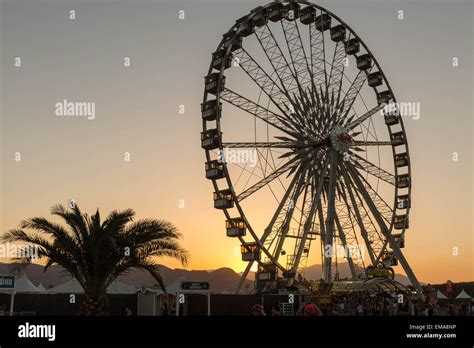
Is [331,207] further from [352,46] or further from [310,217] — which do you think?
[352,46]

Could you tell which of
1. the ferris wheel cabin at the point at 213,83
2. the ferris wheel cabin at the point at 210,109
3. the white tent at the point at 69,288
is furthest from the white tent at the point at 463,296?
the white tent at the point at 69,288

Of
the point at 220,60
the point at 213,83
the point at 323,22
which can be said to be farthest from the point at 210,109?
the point at 323,22

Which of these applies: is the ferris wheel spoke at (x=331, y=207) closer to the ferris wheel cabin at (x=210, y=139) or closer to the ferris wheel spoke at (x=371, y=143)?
the ferris wheel spoke at (x=371, y=143)

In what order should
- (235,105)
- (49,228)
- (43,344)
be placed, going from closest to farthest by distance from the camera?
1. (43,344)
2. (49,228)
3. (235,105)

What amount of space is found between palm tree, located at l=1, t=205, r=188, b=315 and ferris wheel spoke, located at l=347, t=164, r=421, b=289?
21704 mm

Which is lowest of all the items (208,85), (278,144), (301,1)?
(278,144)

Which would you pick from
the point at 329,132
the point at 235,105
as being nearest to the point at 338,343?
the point at 235,105

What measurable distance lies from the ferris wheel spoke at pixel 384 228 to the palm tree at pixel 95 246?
21.7 meters

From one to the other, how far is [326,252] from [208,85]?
12442mm

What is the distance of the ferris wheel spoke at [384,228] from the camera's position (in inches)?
1742

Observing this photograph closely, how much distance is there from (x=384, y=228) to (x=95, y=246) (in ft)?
88.0

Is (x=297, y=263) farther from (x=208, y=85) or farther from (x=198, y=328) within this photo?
(x=198, y=328)

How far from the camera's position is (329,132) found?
143ft

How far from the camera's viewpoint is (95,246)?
940 inches
